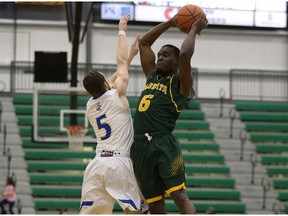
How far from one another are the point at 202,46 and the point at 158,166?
14.9 meters

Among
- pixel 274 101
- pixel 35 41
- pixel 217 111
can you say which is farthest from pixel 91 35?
pixel 274 101

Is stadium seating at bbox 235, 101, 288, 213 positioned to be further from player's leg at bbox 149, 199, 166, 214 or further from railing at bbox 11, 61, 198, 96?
player's leg at bbox 149, 199, 166, 214

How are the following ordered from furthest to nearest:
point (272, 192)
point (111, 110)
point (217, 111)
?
point (217, 111)
point (272, 192)
point (111, 110)

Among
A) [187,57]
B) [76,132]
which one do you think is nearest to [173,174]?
[187,57]

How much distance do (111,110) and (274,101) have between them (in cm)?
1476

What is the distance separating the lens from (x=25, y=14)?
2088 centimetres

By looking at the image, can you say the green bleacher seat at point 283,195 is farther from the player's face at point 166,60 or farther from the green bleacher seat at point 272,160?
the player's face at point 166,60

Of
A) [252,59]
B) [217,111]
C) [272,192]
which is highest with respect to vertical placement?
[252,59]

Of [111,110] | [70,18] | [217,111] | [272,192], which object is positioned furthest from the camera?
[217,111]

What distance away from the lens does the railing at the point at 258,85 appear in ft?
71.1

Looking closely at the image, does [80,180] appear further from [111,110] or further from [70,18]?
[111,110]

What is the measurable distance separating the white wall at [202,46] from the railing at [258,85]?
25 centimetres

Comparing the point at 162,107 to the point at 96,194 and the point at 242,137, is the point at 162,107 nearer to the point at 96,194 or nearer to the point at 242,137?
the point at 96,194

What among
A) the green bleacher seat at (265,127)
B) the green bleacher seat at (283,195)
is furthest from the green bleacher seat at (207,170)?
the green bleacher seat at (265,127)
